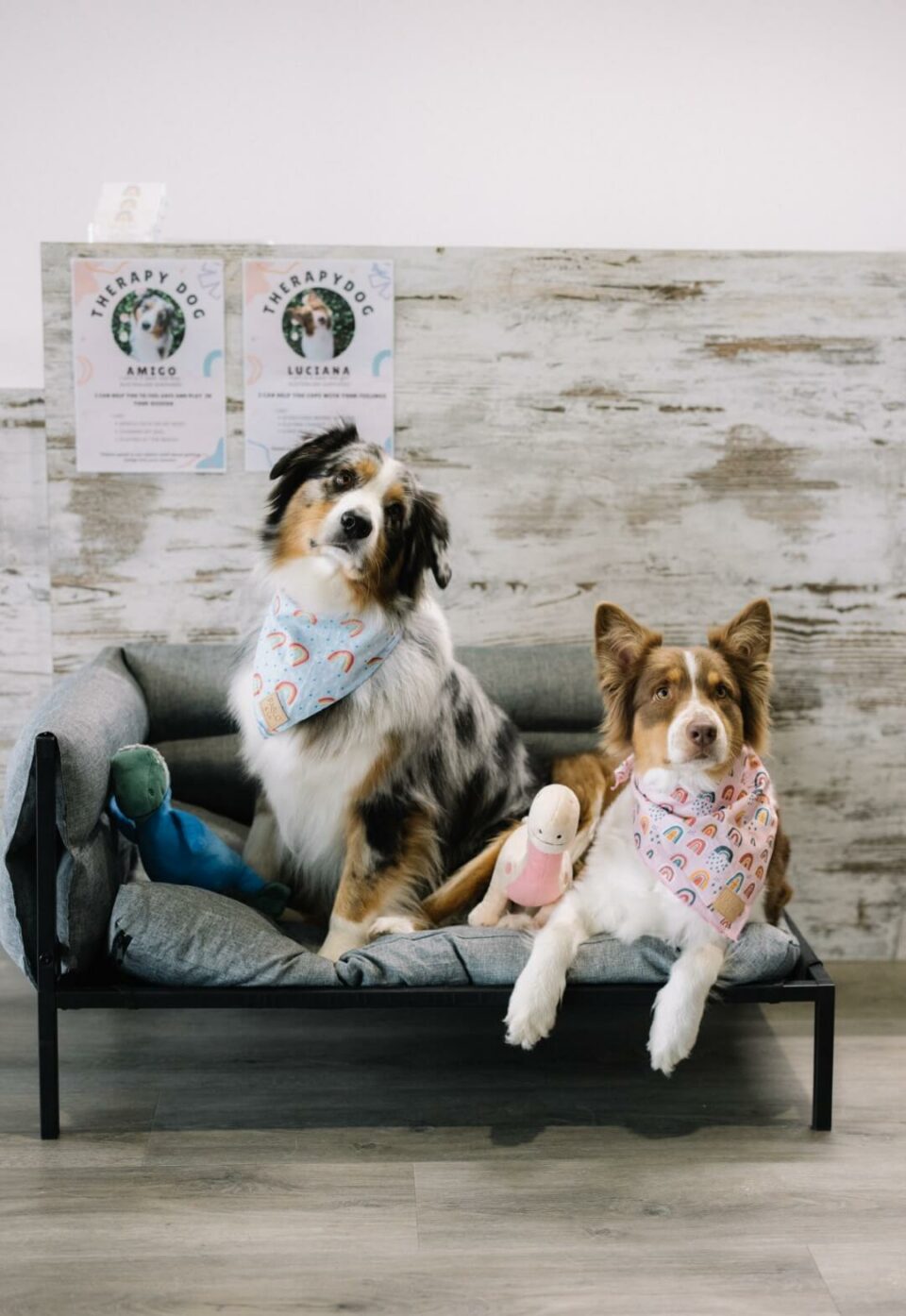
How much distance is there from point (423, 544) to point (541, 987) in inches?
35.3

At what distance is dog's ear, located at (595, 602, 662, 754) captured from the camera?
8.14ft

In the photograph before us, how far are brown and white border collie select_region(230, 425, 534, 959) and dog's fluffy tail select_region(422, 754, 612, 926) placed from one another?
0.04 metres

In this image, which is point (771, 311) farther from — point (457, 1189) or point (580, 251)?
point (457, 1189)

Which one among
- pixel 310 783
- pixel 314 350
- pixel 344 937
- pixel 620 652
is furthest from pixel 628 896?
pixel 314 350

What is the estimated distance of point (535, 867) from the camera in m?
2.51

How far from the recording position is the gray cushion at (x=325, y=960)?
2.36 meters

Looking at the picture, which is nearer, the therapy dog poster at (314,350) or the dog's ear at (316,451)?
the dog's ear at (316,451)

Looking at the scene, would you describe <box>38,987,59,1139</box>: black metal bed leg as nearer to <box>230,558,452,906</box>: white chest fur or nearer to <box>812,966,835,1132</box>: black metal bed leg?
<box>230,558,452,906</box>: white chest fur

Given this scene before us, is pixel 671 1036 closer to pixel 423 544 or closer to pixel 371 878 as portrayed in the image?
pixel 371 878

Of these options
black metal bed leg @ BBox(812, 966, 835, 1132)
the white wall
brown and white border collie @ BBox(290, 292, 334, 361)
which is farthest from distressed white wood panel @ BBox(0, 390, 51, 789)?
black metal bed leg @ BBox(812, 966, 835, 1132)

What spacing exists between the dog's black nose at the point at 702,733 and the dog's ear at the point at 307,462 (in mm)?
888

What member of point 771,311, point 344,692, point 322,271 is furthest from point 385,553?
point 771,311

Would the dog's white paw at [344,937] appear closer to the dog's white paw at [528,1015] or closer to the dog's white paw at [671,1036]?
the dog's white paw at [528,1015]

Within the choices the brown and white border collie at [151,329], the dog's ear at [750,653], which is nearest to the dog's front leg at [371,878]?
the dog's ear at [750,653]
